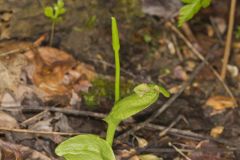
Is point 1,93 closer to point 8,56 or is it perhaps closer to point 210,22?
point 8,56

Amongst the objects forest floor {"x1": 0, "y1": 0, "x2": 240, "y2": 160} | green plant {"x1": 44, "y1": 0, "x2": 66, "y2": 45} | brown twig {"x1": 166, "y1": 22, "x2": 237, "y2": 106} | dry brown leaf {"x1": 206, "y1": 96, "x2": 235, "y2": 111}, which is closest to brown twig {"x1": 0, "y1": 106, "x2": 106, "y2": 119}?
forest floor {"x1": 0, "y1": 0, "x2": 240, "y2": 160}

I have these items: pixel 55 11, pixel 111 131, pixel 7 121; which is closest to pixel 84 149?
pixel 111 131

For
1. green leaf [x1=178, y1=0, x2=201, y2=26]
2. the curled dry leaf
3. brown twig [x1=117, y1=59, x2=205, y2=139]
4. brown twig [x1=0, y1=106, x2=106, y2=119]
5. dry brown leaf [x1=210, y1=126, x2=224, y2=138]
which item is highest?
green leaf [x1=178, y1=0, x2=201, y2=26]

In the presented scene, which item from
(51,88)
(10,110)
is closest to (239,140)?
(51,88)

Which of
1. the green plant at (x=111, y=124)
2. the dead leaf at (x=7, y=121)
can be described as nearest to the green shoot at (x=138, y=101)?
the green plant at (x=111, y=124)

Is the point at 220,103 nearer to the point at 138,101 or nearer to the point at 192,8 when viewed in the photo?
the point at 192,8

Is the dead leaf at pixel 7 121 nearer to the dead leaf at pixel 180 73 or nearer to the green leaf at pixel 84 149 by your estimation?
the green leaf at pixel 84 149

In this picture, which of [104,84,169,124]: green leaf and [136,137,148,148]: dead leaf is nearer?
[104,84,169,124]: green leaf

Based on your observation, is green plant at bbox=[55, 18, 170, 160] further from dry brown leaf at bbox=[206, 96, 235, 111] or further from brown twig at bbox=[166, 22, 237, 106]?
brown twig at bbox=[166, 22, 237, 106]
